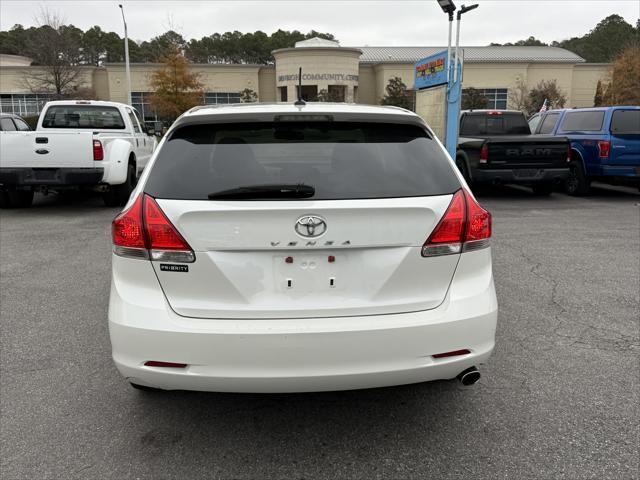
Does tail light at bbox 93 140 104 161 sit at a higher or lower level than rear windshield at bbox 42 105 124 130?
lower

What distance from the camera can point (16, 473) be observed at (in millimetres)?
2713

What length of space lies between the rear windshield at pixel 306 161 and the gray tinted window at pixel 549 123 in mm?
11968

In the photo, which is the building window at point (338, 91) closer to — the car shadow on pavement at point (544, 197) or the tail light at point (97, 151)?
the car shadow on pavement at point (544, 197)

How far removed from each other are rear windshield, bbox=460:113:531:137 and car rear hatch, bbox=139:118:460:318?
11453 millimetres

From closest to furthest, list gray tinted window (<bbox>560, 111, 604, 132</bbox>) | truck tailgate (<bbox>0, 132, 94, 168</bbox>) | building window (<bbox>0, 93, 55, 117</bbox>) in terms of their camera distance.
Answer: truck tailgate (<bbox>0, 132, 94, 168</bbox>) < gray tinted window (<bbox>560, 111, 604, 132</bbox>) < building window (<bbox>0, 93, 55, 117</bbox>)

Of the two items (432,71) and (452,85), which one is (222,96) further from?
(452,85)

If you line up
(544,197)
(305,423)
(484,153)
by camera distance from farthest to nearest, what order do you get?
(544,197)
(484,153)
(305,423)

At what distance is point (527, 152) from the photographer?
1159 cm

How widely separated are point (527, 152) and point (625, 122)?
2.31 m

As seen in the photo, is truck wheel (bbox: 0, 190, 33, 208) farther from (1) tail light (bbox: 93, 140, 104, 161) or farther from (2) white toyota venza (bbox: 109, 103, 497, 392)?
(2) white toyota venza (bbox: 109, 103, 497, 392)

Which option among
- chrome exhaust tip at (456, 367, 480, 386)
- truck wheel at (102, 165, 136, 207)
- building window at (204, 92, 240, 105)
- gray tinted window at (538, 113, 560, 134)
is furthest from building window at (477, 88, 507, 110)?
chrome exhaust tip at (456, 367, 480, 386)

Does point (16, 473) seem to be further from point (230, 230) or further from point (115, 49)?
point (115, 49)

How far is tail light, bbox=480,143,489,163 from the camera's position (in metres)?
11.5

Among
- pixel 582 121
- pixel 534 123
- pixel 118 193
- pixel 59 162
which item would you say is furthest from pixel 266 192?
pixel 534 123
